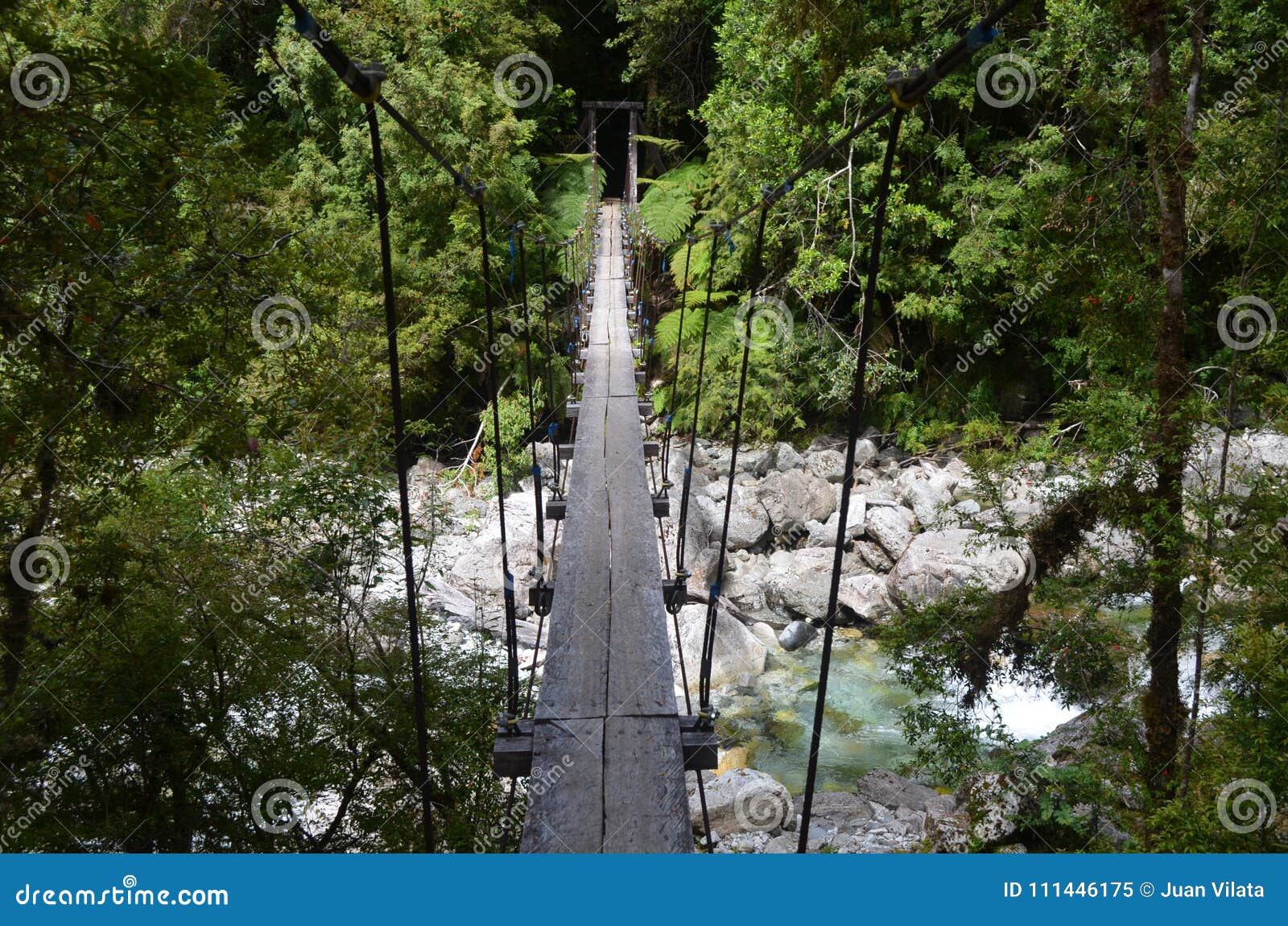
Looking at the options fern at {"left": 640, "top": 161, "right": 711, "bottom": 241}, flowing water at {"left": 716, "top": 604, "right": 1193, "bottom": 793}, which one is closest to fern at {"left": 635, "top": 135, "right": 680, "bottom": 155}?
fern at {"left": 640, "top": 161, "right": 711, "bottom": 241}

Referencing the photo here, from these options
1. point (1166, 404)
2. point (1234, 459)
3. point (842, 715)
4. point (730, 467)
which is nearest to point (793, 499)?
point (842, 715)

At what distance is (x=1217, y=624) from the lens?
3641 mm

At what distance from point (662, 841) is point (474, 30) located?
Result: 1010cm

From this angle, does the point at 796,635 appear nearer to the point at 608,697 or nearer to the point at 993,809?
the point at 993,809

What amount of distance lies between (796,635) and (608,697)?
5303 millimetres

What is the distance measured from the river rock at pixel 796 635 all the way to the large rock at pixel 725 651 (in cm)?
32

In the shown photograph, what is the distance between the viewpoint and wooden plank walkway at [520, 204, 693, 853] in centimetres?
163

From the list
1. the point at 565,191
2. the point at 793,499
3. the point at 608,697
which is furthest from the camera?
the point at 565,191

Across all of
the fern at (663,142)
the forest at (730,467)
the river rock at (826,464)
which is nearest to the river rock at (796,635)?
the forest at (730,467)

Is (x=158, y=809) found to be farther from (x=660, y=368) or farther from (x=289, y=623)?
(x=660, y=368)

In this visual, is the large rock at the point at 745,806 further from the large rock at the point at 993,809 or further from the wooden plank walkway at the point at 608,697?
the wooden plank walkway at the point at 608,697

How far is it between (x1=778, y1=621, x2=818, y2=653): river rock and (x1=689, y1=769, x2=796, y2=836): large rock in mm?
1974

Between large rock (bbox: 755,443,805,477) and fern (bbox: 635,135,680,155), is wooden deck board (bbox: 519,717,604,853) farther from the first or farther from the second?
fern (bbox: 635,135,680,155)

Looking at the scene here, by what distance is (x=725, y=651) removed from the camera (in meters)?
6.48
